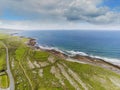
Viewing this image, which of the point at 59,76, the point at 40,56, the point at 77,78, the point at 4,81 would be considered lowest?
the point at 4,81

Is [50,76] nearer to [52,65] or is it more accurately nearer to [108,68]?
[52,65]

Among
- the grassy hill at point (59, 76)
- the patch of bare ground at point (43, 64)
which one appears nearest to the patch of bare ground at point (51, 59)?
the grassy hill at point (59, 76)

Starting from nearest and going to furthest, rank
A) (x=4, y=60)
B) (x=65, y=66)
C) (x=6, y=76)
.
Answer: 1. (x=6, y=76)
2. (x=65, y=66)
3. (x=4, y=60)

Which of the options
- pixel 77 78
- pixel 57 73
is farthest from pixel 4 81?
pixel 77 78

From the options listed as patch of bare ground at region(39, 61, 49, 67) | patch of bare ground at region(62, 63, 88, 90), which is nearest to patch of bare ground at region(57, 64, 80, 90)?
patch of bare ground at region(62, 63, 88, 90)

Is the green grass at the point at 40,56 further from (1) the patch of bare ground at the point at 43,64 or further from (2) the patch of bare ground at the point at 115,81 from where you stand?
(2) the patch of bare ground at the point at 115,81

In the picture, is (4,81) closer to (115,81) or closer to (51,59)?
(51,59)

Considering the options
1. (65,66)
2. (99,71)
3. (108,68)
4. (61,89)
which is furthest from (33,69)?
(108,68)

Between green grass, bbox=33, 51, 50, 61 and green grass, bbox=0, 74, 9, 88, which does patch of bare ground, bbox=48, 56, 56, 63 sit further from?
green grass, bbox=0, 74, 9, 88
